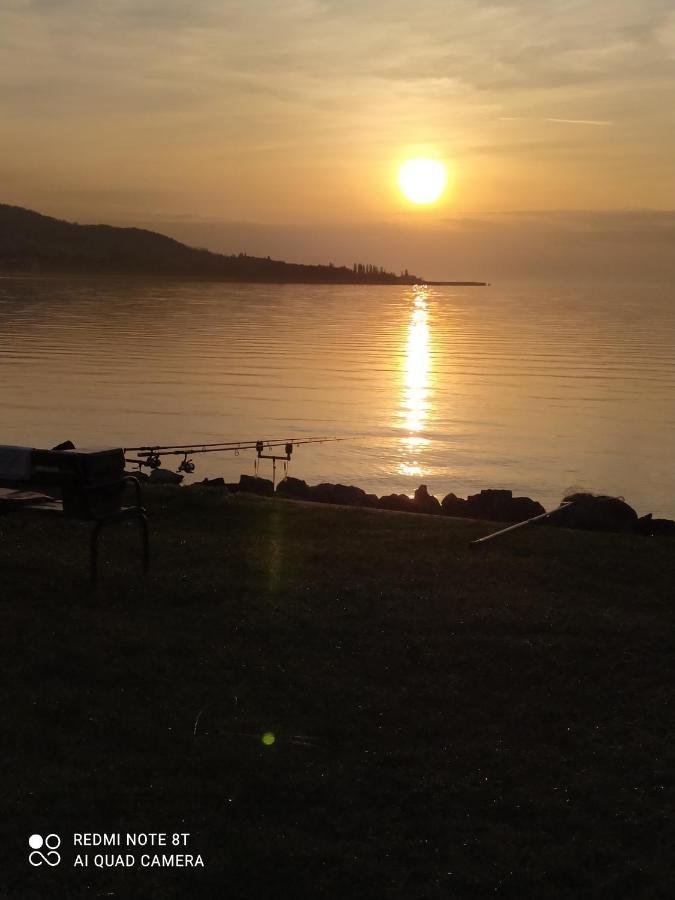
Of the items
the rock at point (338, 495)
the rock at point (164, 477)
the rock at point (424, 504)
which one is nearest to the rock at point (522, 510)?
the rock at point (424, 504)

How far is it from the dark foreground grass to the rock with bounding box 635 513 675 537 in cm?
229

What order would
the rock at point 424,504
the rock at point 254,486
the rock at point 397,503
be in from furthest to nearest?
the rock at point 254,486 → the rock at point 424,504 → the rock at point 397,503

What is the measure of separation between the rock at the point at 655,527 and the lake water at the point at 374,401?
8.36 m

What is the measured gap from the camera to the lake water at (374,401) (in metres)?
23.4

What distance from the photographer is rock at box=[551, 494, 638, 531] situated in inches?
434

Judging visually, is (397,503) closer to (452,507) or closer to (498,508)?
(452,507)

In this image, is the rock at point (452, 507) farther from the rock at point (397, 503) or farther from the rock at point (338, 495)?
the rock at point (338, 495)

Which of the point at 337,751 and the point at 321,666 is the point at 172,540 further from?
the point at 337,751

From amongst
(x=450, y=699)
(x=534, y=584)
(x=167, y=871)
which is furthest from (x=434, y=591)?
(x=167, y=871)

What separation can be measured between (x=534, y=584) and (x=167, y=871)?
470 centimetres

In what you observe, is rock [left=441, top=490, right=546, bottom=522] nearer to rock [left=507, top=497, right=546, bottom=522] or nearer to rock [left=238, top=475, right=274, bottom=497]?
rock [left=507, top=497, right=546, bottom=522]

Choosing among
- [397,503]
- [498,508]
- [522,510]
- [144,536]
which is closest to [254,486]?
[397,503]

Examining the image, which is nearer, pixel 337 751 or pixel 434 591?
pixel 337 751

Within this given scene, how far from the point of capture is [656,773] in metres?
4.86
